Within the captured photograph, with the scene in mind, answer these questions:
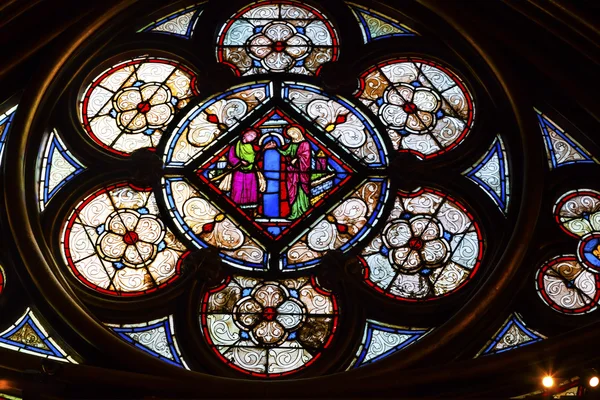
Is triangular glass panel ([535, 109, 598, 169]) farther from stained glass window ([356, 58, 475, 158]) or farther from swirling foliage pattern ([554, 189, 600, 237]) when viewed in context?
stained glass window ([356, 58, 475, 158])

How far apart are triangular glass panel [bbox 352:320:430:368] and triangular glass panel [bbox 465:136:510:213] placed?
1663 mm

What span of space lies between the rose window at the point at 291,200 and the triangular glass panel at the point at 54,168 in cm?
2

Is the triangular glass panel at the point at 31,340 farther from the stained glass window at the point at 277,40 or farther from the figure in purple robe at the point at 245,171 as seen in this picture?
the stained glass window at the point at 277,40

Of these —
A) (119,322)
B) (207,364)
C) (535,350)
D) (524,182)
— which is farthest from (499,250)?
(119,322)

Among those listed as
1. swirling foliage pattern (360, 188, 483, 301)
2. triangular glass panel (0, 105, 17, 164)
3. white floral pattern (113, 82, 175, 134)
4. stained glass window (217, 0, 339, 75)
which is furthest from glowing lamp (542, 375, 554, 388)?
triangular glass panel (0, 105, 17, 164)

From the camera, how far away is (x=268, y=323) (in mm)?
10688

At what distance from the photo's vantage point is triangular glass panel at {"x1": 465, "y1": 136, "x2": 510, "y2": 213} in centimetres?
1141

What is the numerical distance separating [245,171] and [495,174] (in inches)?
99.7

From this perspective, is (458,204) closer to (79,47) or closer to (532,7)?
(532,7)

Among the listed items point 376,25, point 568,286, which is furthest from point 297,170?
point 568,286

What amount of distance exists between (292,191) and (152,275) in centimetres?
167

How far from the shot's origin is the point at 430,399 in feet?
31.0

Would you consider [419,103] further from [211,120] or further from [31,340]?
[31,340]

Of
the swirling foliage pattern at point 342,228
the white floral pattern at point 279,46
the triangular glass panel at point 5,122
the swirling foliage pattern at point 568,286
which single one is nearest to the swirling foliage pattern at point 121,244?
the triangular glass panel at point 5,122
